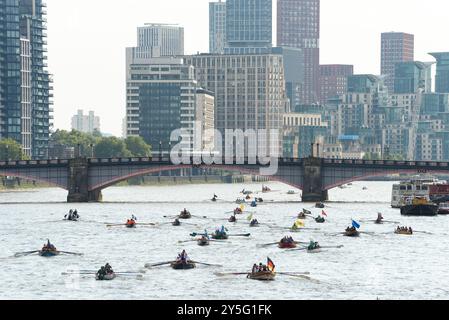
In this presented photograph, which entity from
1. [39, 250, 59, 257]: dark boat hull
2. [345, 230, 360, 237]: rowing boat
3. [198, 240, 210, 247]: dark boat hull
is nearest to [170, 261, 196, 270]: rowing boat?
[39, 250, 59, 257]: dark boat hull

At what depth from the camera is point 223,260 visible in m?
115

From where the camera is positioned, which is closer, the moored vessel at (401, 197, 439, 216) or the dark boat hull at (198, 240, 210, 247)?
the dark boat hull at (198, 240, 210, 247)

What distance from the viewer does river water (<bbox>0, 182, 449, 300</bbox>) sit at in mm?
90375

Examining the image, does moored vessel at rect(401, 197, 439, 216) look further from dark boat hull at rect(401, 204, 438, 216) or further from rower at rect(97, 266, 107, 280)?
rower at rect(97, 266, 107, 280)

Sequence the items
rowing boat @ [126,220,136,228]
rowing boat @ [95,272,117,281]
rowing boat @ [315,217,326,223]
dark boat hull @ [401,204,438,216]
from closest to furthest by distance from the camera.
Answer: rowing boat @ [95,272,117,281]
rowing boat @ [126,220,136,228]
rowing boat @ [315,217,326,223]
dark boat hull @ [401,204,438,216]

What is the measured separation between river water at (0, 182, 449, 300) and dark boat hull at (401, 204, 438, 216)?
207cm

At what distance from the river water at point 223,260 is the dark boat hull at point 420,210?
2.07 meters

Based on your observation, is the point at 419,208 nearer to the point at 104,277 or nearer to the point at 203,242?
the point at 203,242

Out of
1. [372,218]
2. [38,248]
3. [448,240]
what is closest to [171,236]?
[38,248]

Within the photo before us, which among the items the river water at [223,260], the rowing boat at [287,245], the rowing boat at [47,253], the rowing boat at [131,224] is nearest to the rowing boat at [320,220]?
the river water at [223,260]

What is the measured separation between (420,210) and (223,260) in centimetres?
7661

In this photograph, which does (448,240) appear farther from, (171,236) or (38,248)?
(38,248)

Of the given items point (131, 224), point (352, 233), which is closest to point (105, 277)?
point (352, 233)
